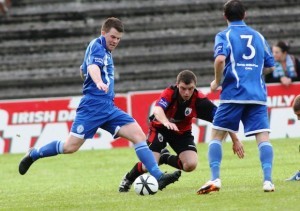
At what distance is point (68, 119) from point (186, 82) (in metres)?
8.38

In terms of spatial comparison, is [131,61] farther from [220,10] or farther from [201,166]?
[201,166]

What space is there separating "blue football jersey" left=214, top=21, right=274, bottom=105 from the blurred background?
1264 cm

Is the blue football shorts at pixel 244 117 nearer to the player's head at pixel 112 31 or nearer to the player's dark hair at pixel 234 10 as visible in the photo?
the player's dark hair at pixel 234 10

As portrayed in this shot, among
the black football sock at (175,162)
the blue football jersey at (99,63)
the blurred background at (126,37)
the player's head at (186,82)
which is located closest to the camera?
the blue football jersey at (99,63)

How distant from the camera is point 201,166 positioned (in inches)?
571

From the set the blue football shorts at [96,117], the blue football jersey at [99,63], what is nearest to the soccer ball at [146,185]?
the blue football shorts at [96,117]

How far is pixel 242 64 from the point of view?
31.4 ft

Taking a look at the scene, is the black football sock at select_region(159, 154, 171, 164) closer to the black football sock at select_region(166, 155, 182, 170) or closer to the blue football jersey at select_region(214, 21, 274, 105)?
the black football sock at select_region(166, 155, 182, 170)

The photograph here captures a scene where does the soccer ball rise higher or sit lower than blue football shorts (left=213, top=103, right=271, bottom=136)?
lower

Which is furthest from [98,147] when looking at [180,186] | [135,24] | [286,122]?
[180,186]

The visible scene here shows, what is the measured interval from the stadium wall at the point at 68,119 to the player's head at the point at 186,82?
24.7 ft

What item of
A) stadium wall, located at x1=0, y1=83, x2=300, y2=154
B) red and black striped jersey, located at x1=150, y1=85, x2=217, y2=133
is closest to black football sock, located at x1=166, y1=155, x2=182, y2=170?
red and black striped jersey, located at x1=150, y1=85, x2=217, y2=133

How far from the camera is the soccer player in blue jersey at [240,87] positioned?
31.3 feet

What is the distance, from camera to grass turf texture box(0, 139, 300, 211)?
893 cm
